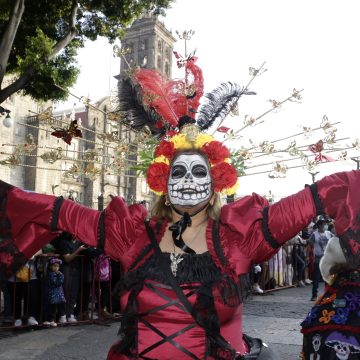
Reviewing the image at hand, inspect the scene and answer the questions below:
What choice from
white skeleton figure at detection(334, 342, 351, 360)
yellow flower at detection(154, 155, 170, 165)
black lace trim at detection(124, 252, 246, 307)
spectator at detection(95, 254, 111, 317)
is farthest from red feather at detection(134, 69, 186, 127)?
spectator at detection(95, 254, 111, 317)

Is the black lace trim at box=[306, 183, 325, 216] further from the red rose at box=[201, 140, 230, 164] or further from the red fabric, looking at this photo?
the red rose at box=[201, 140, 230, 164]

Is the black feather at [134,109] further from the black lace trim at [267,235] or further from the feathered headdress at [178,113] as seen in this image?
the black lace trim at [267,235]

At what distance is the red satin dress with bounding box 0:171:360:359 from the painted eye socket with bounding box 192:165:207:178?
0.26 metres

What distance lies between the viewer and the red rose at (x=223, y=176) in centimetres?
306

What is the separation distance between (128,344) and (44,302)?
14.3 feet

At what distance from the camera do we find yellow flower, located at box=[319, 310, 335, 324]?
3098mm

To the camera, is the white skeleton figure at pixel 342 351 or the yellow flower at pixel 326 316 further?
the yellow flower at pixel 326 316

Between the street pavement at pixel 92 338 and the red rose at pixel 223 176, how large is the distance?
6.27ft

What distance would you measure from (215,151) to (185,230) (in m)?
0.55

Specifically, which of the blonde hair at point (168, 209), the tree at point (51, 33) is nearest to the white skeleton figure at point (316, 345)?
the blonde hair at point (168, 209)

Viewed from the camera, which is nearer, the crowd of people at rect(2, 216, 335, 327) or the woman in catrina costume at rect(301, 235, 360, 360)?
the woman in catrina costume at rect(301, 235, 360, 360)

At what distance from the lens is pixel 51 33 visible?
873 centimetres

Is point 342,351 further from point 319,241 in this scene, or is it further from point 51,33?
point 51,33

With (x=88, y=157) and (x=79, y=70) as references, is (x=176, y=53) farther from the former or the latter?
(x=79, y=70)
